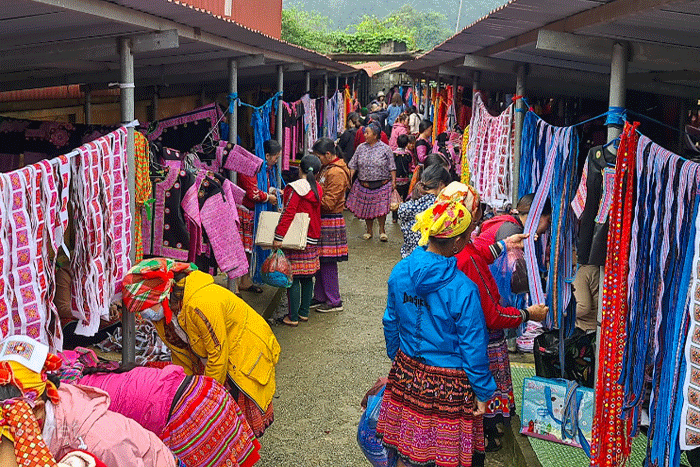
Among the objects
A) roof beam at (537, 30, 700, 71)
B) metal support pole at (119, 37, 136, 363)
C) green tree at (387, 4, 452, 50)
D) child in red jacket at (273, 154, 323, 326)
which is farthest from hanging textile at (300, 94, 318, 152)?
green tree at (387, 4, 452, 50)

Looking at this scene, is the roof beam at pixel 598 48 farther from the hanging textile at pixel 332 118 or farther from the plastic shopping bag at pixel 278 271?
the hanging textile at pixel 332 118

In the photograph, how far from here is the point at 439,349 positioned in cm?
397

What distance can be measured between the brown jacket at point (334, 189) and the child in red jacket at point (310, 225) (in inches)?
9.1

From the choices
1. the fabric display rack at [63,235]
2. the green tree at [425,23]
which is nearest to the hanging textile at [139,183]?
the fabric display rack at [63,235]

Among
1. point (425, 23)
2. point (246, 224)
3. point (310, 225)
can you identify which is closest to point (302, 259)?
point (310, 225)

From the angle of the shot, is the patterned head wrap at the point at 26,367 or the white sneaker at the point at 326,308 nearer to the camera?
the patterned head wrap at the point at 26,367

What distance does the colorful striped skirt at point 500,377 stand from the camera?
4763mm

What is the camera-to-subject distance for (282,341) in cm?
746

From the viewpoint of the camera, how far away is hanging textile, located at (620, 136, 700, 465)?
314 centimetres

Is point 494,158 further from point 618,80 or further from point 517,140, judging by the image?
point 618,80

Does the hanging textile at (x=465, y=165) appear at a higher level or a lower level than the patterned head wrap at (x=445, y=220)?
lower

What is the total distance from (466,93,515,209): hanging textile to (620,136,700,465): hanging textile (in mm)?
3522

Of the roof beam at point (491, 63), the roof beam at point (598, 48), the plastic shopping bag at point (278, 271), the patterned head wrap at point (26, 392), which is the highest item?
the roof beam at point (598, 48)

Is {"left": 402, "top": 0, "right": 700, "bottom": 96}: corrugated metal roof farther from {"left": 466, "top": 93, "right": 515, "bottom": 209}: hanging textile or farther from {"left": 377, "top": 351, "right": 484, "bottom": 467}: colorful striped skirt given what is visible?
{"left": 377, "top": 351, "right": 484, "bottom": 467}: colorful striped skirt
